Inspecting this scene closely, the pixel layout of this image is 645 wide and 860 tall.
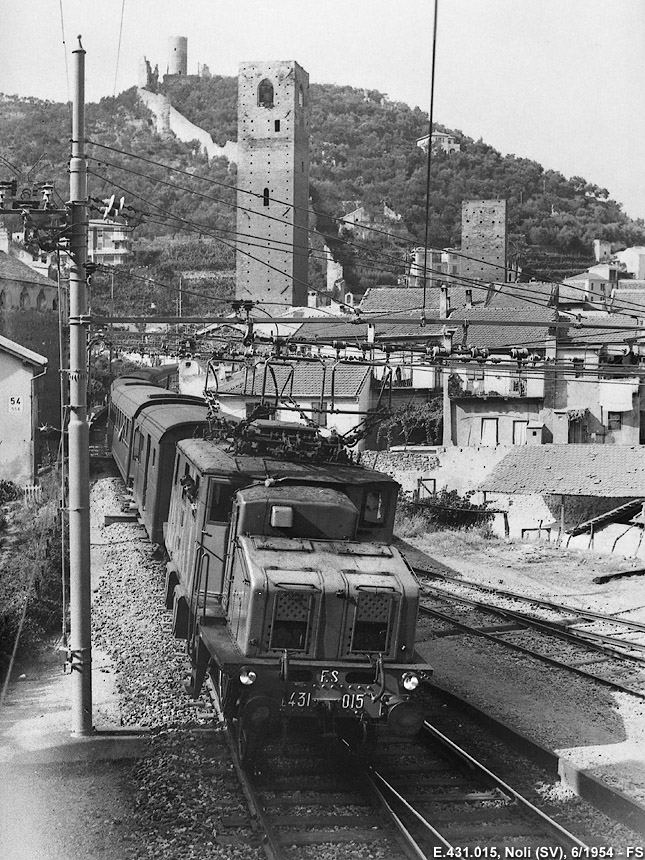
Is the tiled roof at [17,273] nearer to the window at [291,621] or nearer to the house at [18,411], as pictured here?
the house at [18,411]

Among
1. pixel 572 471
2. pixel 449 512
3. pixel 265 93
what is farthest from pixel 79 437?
pixel 265 93

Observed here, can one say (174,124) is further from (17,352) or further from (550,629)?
(550,629)

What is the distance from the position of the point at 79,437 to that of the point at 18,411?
2159 centimetres

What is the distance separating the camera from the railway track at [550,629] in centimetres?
1495

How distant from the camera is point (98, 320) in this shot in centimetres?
1180

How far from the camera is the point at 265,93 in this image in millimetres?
94062

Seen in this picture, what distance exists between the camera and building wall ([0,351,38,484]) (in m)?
31.2

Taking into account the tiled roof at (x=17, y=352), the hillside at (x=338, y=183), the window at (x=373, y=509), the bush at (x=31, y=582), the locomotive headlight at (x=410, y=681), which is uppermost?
the hillside at (x=338, y=183)

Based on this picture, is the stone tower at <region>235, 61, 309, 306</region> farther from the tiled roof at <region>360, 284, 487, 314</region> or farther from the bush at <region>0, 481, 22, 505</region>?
the bush at <region>0, 481, 22, 505</region>

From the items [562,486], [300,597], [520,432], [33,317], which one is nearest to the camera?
[300,597]

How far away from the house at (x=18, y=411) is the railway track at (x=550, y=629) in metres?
15.4

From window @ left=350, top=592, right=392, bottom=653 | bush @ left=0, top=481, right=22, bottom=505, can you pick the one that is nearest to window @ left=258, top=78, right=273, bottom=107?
bush @ left=0, top=481, right=22, bottom=505

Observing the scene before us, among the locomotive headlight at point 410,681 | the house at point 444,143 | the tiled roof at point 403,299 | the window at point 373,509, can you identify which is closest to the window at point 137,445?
the window at point 373,509

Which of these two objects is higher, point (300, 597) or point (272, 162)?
point (272, 162)
